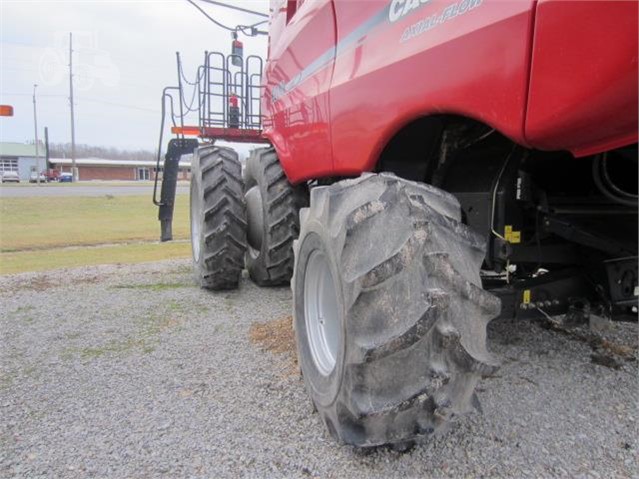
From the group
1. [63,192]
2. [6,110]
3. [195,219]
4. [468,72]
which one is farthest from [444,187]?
[63,192]

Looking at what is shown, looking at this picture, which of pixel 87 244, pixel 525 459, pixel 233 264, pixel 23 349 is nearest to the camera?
pixel 525 459

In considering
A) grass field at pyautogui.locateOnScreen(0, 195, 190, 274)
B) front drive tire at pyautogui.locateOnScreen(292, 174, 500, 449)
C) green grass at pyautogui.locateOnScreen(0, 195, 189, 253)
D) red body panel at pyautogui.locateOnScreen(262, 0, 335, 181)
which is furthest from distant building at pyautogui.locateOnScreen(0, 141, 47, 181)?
front drive tire at pyautogui.locateOnScreen(292, 174, 500, 449)

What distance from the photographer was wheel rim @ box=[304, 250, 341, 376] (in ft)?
8.73

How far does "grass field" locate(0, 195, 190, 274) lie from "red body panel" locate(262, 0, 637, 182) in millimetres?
5574

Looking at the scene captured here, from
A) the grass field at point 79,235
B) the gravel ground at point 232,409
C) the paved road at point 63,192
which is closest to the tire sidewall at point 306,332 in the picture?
the gravel ground at point 232,409

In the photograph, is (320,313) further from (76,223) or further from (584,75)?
(76,223)

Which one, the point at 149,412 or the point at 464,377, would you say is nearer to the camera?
the point at 464,377

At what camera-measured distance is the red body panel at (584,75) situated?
4.77 ft

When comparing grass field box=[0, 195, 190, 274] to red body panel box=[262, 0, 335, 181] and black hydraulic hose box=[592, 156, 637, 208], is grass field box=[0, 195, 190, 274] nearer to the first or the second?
red body panel box=[262, 0, 335, 181]

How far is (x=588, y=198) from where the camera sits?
110 inches

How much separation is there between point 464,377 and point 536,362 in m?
1.67

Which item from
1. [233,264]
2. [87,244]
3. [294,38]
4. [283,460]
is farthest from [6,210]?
[283,460]

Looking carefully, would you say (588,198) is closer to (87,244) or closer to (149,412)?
(149,412)

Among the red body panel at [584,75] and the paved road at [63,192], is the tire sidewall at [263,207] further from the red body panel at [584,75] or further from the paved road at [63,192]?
the paved road at [63,192]
